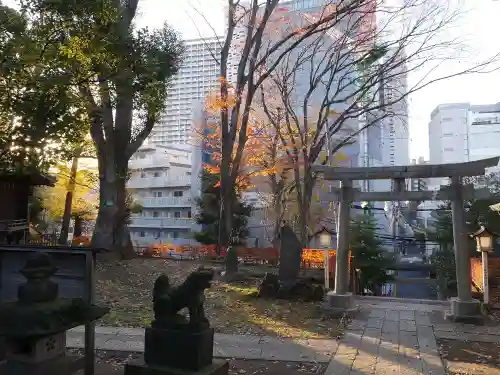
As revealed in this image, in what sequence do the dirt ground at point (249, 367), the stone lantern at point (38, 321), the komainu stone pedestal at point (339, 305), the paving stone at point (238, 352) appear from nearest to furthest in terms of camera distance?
the stone lantern at point (38, 321)
the dirt ground at point (249, 367)
the paving stone at point (238, 352)
the komainu stone pedestal at point (339, 305)

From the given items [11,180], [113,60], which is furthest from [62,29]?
[11,180]

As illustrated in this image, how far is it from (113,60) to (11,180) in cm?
1032

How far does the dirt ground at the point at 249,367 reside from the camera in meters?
6.66

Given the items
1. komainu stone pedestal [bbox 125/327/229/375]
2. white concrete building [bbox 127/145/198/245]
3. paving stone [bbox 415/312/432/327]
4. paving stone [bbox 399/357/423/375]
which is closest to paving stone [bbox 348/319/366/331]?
paving stone [bbox 415/312/432/327]

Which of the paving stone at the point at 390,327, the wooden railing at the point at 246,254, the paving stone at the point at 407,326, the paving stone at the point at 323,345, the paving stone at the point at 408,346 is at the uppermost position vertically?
the wooden railing at the point at 246,254

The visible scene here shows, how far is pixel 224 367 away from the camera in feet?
18.7

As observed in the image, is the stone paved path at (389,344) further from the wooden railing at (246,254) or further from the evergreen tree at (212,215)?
the evergreen tree at (212,215)

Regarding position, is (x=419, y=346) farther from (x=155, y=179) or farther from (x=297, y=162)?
(x=155, y=179)

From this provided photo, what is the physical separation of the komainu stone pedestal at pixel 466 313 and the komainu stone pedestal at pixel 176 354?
7.22 meters

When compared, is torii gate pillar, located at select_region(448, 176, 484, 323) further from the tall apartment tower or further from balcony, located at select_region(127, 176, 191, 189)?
balcony, located at select_region(127, 176, 191, 189)

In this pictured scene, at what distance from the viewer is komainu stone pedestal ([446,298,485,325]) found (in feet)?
33.9

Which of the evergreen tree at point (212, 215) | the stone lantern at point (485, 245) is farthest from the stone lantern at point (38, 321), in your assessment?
the evergreen tree at point (212, 215)

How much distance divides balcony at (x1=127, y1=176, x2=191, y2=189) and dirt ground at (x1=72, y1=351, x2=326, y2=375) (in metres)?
39.8

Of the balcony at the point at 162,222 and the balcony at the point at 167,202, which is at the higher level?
the balcony at the point at 167,202
